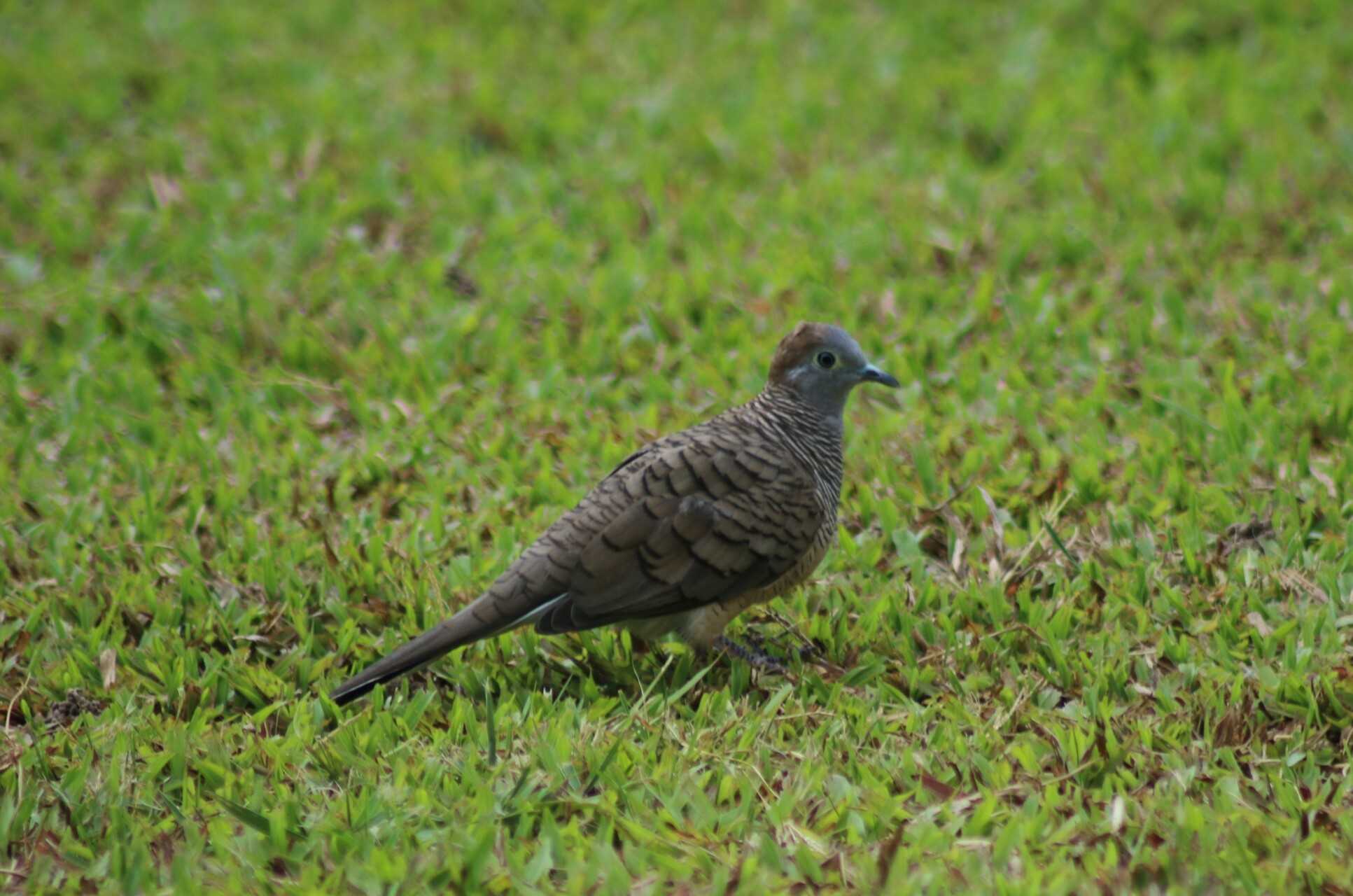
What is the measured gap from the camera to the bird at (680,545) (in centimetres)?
431

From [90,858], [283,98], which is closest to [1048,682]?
[90,858]

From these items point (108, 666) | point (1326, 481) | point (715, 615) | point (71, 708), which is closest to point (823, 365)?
point (715, 615)

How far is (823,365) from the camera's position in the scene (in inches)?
192

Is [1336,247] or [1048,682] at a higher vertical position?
[1336,247]

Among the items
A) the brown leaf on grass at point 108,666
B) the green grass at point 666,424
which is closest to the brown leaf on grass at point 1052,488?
the green grass at point 666,424

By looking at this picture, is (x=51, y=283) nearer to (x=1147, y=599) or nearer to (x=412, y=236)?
(x=412, y=236)

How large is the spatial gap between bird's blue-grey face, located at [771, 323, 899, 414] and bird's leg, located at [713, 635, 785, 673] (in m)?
0.81

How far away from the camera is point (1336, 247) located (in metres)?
6.57

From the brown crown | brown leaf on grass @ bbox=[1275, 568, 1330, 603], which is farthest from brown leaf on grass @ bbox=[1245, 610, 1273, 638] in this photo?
the brown crown

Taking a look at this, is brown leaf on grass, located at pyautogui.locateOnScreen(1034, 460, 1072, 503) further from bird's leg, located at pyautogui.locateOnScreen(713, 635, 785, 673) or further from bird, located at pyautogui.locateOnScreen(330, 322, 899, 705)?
bird's leg, located at pyautogui.locateOnScreen(713, 635, 785, 673)

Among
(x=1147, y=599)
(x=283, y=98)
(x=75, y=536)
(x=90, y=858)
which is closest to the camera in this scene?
(x=90, y=858)

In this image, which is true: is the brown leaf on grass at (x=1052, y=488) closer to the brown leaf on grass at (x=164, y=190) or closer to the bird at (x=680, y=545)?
the bird at (x=680, y=545)

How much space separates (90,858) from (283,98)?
18.2 feet

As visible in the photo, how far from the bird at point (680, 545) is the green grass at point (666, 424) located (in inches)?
8.2
